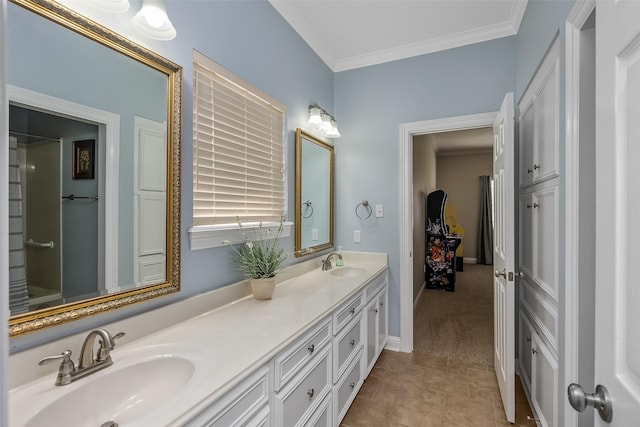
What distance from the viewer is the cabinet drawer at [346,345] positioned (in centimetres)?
169

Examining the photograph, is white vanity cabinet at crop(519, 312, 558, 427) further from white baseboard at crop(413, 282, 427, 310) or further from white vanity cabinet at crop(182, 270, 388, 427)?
white baseboard at crop(413, 282, 427, 310)

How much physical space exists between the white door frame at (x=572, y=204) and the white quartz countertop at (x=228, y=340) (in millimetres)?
988

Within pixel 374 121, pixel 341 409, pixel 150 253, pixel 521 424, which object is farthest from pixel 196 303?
pixel 374 121

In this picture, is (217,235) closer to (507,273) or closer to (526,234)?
(507,273)

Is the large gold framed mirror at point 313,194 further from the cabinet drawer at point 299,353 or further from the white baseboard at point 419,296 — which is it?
the white baseboard at point 419,296

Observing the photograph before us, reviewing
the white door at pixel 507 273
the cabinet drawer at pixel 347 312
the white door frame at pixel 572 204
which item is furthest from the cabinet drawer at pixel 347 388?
the white door frame at pixel 572 204

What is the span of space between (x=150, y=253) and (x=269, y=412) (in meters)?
0.77

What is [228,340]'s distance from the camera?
3.86 feet

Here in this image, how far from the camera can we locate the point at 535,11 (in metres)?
1.80

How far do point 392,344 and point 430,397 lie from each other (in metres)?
0.73

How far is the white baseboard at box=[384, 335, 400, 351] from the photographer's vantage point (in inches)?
111

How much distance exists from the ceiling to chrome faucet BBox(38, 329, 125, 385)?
212 centimetres

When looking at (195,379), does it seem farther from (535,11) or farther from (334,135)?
(535,11)

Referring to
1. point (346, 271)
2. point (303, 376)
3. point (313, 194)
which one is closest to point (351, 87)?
point (313, 194)
